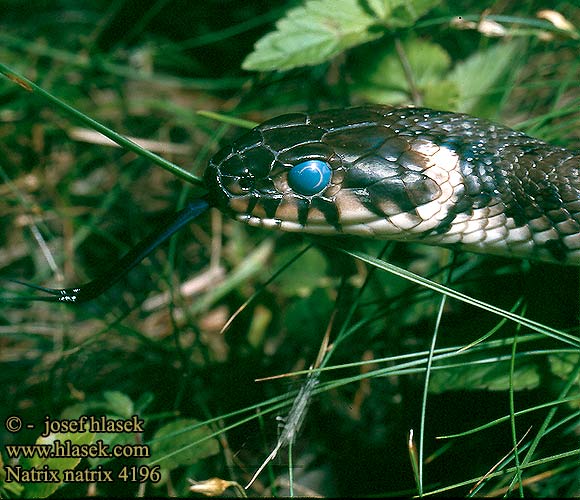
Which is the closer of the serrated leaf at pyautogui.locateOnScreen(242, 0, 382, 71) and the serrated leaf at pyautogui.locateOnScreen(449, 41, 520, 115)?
the serrated leaf at pyautogui.locateOnScreen(242, 0, 382, 71)

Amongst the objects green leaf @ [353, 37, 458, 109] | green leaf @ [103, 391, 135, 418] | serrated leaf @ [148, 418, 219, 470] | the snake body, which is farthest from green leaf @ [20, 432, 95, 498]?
green leaf @ [353, 37, 458, 109]

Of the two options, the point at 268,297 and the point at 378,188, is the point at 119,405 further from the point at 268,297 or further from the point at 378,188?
the point at 378,188

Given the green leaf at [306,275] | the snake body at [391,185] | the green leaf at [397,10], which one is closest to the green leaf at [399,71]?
the green leaf at [397,10]

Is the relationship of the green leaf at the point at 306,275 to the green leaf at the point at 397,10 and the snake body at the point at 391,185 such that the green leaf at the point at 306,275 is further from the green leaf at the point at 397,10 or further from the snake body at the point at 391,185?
the green leaf at the point at 397,10

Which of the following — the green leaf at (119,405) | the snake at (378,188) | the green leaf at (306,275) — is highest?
the green leaf at (306,275)

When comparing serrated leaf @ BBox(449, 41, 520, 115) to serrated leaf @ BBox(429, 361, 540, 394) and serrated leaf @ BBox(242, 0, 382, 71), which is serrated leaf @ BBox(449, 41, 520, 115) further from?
serrated leaf @ BBox(429, 361, 540, 394)

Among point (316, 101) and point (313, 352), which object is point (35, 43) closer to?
point (316, 101)
